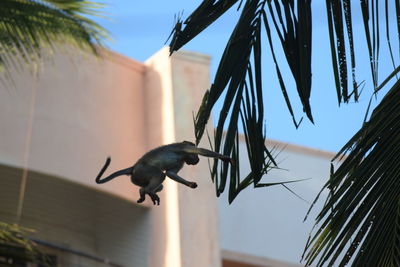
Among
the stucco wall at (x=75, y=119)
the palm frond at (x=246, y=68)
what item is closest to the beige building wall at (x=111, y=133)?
the stucco wall at (x=75, y=119)

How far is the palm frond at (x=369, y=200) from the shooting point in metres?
5.48

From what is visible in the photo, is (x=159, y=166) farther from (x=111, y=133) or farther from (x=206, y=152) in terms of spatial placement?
(x=111, y=133)

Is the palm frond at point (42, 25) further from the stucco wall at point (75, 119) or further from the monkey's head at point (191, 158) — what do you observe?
the monkey's head at point (191, 158)

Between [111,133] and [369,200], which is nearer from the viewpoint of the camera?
[369,200]

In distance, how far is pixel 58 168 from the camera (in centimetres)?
1781

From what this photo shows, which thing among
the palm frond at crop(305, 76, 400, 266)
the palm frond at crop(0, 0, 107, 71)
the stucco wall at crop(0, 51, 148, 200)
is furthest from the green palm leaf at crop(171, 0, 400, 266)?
the stucco wall at crop(0, 51, 148, 200)

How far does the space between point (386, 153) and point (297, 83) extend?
590 millimetres

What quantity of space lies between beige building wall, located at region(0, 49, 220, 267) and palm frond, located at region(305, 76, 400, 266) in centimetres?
1213

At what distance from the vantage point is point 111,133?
18.7 metres

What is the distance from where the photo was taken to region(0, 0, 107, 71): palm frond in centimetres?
1155

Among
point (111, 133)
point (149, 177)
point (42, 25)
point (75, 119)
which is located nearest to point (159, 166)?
point (149, 177)

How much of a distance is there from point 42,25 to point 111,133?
673cm

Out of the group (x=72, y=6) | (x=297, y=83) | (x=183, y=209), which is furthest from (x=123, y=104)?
(x=297, y=83)

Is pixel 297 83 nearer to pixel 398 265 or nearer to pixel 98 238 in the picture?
pixel 398 265
